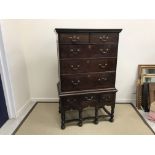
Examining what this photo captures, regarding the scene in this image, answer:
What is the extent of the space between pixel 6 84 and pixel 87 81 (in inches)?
45.6

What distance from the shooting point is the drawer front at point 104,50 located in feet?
6.46

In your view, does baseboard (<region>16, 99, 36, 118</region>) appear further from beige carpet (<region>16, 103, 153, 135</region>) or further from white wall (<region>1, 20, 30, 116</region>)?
beige carpet (<region>16, 103, 153, 135</region>)

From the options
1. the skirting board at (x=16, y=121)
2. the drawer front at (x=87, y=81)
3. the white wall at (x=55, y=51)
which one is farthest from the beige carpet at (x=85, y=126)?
the drawer front at (x=87, y=81)

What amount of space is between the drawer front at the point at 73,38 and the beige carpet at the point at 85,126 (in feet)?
3.89

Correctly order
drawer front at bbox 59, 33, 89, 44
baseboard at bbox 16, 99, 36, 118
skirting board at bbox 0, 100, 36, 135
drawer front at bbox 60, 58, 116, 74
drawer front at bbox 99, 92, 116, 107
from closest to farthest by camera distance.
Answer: drawer front at bbox 59, 33, 89, 44 < drawer front at bbox 60, 58, 116, 74 < skirting board at bbox 0, 100, 36, 135 < drawer front at bbox 99, 92, 116, 107 < baseboard at bbox 16, 99, 36, 118

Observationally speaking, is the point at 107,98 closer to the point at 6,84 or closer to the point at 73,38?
the point at 73,38

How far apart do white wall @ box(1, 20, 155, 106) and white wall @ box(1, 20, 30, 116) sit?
0.06 ft

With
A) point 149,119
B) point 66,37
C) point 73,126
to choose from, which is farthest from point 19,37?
point 149,119

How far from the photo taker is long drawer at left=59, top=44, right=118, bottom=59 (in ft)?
6.22

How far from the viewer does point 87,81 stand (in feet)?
6.84

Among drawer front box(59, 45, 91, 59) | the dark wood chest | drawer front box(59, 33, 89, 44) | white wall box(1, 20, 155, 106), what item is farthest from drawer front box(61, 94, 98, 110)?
white wall box(1, 20, 155, 106)

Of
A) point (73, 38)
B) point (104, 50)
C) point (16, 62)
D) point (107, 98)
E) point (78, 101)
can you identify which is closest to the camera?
point (73, 38)

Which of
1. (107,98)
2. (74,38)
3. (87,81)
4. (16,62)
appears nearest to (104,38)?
(74,38)
